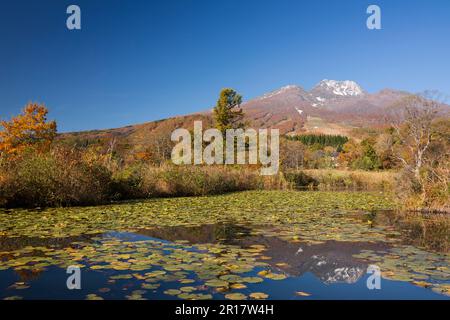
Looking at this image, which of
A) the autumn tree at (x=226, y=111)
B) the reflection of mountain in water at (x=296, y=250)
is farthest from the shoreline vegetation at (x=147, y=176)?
the autumn tree at (x=226, y=111)

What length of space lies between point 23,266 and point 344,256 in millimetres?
4604

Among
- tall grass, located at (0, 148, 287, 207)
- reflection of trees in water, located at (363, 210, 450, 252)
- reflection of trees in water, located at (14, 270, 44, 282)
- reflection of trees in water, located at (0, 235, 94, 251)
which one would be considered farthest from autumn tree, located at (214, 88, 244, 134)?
reflection of trees in water, located at (14, 270, 44, 282)

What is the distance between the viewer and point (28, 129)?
1283 inches

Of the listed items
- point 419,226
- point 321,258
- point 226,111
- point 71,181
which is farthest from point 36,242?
point 226,111

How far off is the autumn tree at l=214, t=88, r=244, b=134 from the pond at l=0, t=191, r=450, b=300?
3632cm

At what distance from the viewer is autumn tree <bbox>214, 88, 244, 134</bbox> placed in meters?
45.8

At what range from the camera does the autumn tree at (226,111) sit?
45.8 m

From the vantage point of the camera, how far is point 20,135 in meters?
31.9

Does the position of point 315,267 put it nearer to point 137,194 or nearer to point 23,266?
point 23,266

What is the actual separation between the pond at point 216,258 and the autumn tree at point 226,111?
119 ft

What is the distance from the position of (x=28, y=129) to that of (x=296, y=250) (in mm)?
32070

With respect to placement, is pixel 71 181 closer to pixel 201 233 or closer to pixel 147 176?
pixel 147 176

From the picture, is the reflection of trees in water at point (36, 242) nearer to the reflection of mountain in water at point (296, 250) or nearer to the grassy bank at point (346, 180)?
the reflection of mountain in water at point (296, 250)

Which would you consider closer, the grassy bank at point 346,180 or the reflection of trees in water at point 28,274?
the reflection of trees in water at point 28,274
